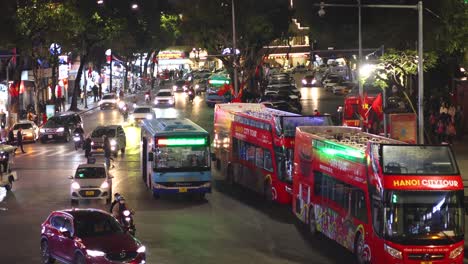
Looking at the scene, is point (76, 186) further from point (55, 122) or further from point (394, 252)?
point (55, 122)

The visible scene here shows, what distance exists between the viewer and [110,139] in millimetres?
47219

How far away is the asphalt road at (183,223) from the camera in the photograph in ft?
75.4

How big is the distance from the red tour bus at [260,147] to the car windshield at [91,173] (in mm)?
5875

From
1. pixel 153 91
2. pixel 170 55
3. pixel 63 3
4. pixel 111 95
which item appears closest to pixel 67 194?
pixel 63 3

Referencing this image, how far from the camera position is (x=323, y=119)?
30.8m

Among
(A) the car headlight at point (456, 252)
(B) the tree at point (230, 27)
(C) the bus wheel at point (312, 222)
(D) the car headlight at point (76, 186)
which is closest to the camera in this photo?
(A) the car headlight at point (456, 252)

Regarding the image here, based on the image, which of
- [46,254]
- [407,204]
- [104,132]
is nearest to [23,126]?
[104,132]

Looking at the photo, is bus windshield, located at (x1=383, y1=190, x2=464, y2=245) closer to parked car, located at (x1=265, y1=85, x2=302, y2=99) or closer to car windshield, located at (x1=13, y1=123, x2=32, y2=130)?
car windshield, located at (x1=13, y1=123, x2=32, y2=130)

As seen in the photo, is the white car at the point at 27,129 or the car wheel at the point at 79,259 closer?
the car wheel at the point at 79,259

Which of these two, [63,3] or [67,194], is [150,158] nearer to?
[67,194]

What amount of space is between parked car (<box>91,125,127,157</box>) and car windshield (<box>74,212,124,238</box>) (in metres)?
26.3

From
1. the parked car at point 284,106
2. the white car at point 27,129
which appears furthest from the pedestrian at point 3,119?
the parked car at point 284,106

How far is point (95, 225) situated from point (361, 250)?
657 centimetres

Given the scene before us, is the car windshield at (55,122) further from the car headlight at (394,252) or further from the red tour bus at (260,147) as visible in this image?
the car headlight at (394,252)
